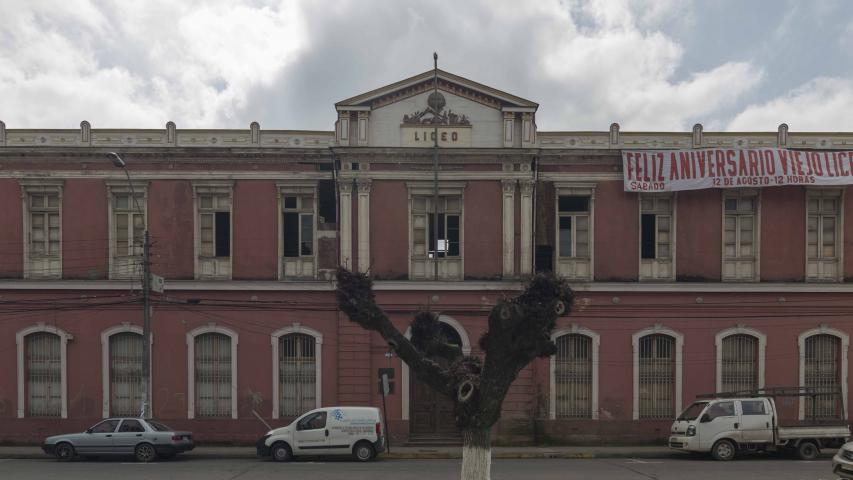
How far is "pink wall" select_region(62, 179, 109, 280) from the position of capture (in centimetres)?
2269

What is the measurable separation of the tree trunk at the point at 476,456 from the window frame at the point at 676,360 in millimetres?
14503

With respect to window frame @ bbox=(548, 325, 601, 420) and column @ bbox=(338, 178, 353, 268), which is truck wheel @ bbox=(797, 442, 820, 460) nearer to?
window frame @ bbox=(548, 325, 601, 420)

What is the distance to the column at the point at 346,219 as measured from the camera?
2242 cm

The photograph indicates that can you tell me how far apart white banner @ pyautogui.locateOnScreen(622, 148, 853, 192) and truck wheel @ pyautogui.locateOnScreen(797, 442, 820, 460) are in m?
7.75

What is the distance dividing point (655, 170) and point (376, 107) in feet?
29.2

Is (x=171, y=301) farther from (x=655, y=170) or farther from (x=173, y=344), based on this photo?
(x=655, y=170)

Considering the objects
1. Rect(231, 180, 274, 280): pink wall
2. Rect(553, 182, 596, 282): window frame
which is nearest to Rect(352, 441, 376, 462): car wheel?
Rect(231, 180, 274, 280): pink wall

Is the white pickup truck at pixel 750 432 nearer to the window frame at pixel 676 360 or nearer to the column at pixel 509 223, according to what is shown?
the window frame at pixel 676 360

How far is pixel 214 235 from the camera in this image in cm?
2288

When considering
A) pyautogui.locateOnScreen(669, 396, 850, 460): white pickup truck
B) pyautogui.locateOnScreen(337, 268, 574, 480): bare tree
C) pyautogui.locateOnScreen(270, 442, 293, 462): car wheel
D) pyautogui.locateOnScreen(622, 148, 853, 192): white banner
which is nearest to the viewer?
pyautogui.locateOnScreen(337, 268, 574, 480): bare tree

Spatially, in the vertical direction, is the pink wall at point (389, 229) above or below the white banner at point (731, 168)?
below

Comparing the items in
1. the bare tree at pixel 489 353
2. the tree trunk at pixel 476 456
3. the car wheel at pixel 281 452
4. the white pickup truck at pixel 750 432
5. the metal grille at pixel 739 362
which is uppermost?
the bare tree at pixel 489 353

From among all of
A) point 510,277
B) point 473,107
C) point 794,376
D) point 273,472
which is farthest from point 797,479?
point 473,107

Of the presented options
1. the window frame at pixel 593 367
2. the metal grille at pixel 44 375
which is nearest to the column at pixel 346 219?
the window frame at pixel 593 367
